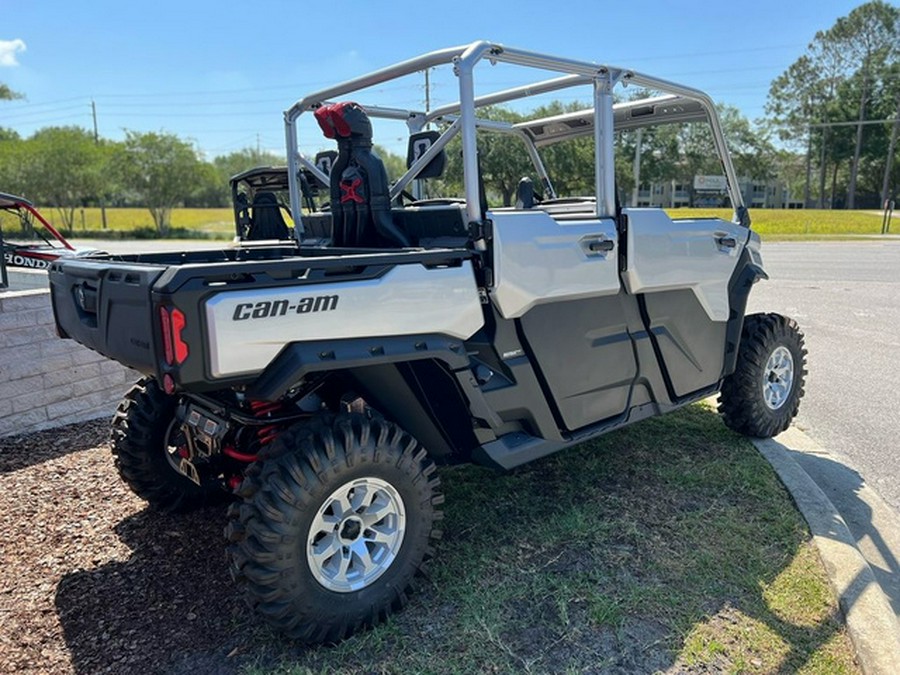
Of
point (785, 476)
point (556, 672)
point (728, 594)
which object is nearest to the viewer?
point (556, 672)

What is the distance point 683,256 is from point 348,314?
2177 mm

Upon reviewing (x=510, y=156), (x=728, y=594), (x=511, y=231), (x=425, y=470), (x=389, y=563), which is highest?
(x=510, y=156)

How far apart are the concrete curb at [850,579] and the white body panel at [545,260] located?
162 cm

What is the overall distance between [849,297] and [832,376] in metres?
5.64

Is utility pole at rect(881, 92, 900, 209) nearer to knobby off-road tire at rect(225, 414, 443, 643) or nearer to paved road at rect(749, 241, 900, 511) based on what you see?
paved road at rect(749, 241, 900, 511)

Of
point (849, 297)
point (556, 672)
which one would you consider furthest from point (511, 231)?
point (849, 297)

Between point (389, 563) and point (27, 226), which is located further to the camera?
point (27, 226)

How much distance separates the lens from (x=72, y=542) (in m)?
3.40

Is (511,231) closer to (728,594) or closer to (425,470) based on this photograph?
(425,470)

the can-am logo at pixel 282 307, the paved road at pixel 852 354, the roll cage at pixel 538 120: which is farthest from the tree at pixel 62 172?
the can-am logo at pixel 282 307

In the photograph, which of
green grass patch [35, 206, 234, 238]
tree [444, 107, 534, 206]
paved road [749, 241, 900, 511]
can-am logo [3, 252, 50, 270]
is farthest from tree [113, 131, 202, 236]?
tree [444, 107, 534, 206]

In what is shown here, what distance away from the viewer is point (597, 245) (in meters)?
3.37

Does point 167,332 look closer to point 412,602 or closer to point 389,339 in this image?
point 389,339

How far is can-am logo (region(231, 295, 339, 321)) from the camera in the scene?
2.32 m
